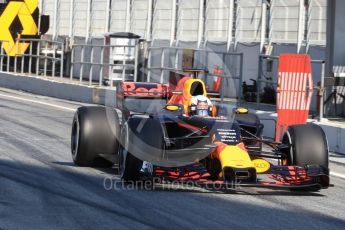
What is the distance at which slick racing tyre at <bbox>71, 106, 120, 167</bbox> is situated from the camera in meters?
11.2

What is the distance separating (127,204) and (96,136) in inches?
96.1

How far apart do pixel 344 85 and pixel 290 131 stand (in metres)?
9.18

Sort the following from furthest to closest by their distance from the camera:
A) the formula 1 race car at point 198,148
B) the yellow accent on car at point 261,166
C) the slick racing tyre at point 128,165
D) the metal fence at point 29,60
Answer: the metal fence at point 29,60 < the yellow accent on car at point 261,166 < the slick racing tyre at point 128,165 < the formula 1 race car at point 198,148

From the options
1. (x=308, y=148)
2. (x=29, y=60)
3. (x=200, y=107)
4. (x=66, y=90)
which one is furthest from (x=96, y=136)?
(x=29, y=60)

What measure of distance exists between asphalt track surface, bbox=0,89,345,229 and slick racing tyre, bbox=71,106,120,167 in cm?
21

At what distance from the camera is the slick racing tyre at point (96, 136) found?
36.7ft

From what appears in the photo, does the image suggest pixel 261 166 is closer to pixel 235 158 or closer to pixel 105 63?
pixel 235 158

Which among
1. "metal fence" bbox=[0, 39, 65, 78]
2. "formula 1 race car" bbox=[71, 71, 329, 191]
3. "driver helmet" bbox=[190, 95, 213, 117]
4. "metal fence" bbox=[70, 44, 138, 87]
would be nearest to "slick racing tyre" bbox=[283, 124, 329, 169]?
"formula 1 race car" bbox=[71, 71, 329, 191]

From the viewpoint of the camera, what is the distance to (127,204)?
888 centimetres

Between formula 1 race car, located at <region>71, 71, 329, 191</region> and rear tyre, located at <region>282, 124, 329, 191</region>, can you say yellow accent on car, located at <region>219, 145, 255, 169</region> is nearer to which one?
formula 1 race car, located at <region>71, 71, 329, 191</region>

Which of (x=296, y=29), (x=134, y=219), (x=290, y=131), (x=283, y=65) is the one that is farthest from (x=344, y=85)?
(x=134, y=219)

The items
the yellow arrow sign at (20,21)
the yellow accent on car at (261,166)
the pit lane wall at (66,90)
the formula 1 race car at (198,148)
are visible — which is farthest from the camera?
the yellow arrow sign at (20,21)

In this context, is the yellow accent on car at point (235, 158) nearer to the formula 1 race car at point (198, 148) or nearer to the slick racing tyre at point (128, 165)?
the formula 1 race car at point (198, 148)

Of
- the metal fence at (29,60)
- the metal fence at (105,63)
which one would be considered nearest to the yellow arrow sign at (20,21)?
the metal fence at (29,60)
